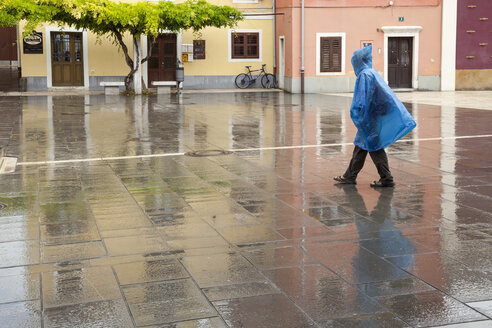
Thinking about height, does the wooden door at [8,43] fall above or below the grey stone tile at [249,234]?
above

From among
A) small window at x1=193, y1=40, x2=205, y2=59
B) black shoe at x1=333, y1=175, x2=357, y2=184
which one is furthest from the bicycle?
black shoe at x1=333, y1=175, x2=357, y2=184

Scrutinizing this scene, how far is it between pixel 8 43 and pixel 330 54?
23.0m

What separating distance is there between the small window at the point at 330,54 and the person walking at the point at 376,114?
1978cm

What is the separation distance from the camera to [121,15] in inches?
937

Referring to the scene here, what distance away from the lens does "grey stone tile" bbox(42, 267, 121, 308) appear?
Answer: 13.9 ft

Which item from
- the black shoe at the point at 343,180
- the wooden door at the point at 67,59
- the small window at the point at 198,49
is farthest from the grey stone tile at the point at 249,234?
the small window at the point at 198,49

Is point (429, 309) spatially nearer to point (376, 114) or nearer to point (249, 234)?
point (249, 234)

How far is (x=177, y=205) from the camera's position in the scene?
6883mm

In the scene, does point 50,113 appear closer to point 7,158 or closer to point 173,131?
point 173,131

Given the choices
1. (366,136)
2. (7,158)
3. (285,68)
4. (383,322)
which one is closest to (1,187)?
(7,158)

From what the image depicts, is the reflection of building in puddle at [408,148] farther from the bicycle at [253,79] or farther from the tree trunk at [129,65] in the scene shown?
the bicycle at [253,79]

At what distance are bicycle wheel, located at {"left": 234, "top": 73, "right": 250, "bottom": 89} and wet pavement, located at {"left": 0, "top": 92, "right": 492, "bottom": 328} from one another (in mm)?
17749

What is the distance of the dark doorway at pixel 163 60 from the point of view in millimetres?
28922

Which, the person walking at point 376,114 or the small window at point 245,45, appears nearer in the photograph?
the person walking at point 376,114
